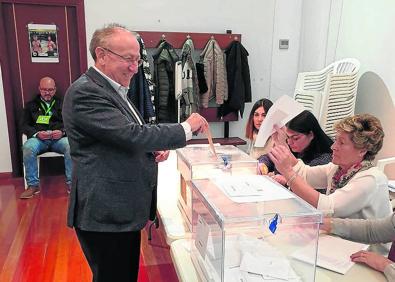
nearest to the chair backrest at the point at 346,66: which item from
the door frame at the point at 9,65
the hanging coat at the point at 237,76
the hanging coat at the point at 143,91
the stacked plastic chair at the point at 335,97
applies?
the stacked plastic chair at the point at 335,97

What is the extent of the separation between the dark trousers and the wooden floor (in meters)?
0.88

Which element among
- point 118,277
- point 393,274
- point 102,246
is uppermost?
point 393,274

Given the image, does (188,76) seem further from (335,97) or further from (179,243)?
(179,243)

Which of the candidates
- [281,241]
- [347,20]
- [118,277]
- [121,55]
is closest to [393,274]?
[281,241]

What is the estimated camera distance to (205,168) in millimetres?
1436

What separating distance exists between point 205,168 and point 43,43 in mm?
3416

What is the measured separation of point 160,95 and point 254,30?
1547mm

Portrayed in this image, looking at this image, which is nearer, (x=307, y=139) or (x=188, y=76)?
(x=307, y=139)

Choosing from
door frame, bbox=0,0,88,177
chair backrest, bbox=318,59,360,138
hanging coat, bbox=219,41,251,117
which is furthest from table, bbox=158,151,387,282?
door frame, bbox=0,0,88,177

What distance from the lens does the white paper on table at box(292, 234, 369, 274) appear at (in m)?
1.08

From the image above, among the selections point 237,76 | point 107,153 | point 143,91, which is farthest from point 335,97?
point 107,153

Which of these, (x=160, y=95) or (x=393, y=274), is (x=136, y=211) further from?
(x=160, y=95)

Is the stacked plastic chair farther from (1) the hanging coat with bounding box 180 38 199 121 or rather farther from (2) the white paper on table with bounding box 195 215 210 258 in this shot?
(2) the white paper on table with bounding box 195 215 210 258

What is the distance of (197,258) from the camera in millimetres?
1122
